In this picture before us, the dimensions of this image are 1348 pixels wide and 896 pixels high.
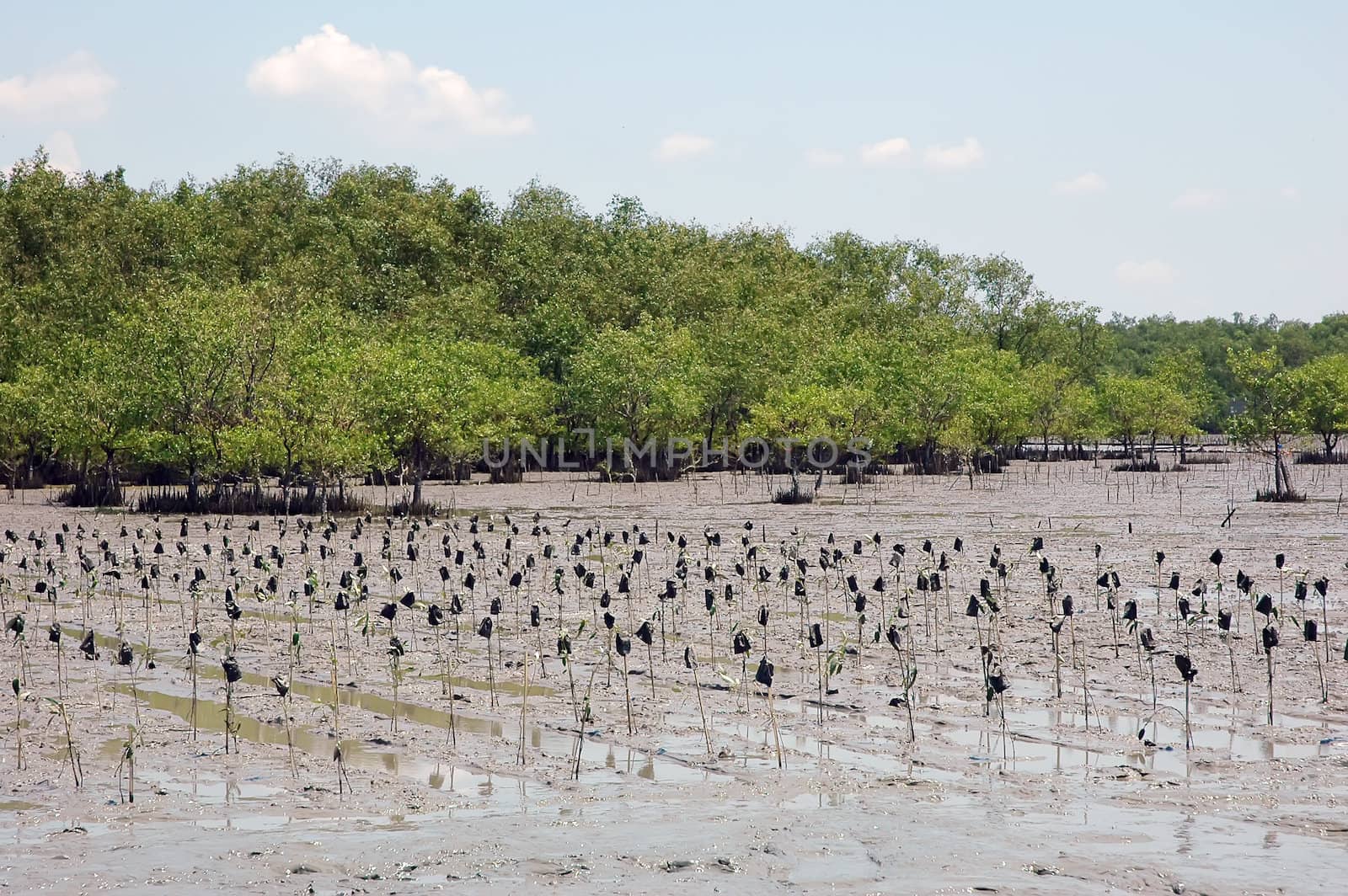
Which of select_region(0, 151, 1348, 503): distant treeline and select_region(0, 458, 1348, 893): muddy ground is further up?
select_region(0, 151, 1348, 503): distant treeline

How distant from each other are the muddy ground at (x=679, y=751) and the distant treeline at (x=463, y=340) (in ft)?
79.3

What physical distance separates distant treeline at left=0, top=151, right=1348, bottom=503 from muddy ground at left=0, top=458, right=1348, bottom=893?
2418cm

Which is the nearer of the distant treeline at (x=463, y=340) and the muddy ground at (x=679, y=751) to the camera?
the muddy ground at (x=679, y=751)

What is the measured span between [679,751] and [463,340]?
62.1 m

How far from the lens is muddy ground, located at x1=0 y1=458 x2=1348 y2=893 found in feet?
28.3

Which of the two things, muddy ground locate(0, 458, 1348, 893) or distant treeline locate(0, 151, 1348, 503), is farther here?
distant treeline locate(0, 151, 1348, 503)

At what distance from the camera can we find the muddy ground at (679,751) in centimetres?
863

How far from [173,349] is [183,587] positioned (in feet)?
83.7

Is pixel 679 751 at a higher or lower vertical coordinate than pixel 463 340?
lower

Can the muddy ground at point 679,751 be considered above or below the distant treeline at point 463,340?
below

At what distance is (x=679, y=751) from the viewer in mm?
11766

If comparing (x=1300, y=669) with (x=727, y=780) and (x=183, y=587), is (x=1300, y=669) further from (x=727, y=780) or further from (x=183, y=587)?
(x=183, y=587)

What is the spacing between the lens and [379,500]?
49281 millimetres

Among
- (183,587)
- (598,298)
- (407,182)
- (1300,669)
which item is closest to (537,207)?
(407,182)
